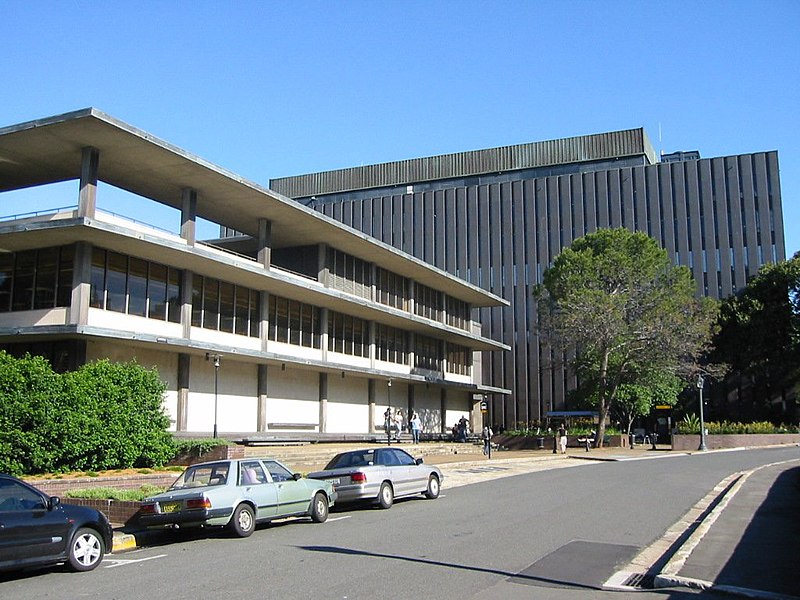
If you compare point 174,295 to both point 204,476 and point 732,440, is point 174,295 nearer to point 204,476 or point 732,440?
point 204,476

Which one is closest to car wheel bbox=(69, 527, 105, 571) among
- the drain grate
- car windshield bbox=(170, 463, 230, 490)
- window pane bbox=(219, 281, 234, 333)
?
car windshield bbox=(170, 463, 230, 490)

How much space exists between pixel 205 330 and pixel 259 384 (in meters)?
5.02

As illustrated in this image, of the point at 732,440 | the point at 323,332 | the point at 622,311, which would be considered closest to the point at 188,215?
the point at 323,332

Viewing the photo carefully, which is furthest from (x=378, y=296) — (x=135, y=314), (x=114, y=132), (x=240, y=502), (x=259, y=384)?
(x=240, y=502)

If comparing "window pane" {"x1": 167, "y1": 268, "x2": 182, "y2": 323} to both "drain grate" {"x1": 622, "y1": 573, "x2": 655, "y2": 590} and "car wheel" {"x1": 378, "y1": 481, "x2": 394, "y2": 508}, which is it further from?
"drain grate" {"x1": 622, "y1": 573, "x2": 655, "y2": 590}

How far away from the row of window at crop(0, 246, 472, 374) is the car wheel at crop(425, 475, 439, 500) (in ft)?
48.3

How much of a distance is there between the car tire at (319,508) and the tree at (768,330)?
52.3m

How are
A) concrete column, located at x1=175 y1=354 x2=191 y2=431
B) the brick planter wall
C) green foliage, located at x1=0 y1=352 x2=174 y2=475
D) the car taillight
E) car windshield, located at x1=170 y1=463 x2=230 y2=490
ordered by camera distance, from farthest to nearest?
the brick planter wall → concrete column, located at x1=175 y1=354 x2=191 y2=431 → green foliage, located at x1=0 y1=352 x2=174 y2=475 → car windshield, located at x1=170 y1=463 x2=230 y2=490 → the car taillight

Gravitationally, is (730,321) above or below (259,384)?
above

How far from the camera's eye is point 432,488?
2023 cm

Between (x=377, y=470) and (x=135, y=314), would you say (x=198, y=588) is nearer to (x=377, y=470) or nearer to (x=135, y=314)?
(x=377, y=470)

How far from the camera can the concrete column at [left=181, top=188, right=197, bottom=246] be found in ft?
105

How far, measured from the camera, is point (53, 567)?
11.6 m

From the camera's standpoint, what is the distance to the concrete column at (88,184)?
27.7 metres
